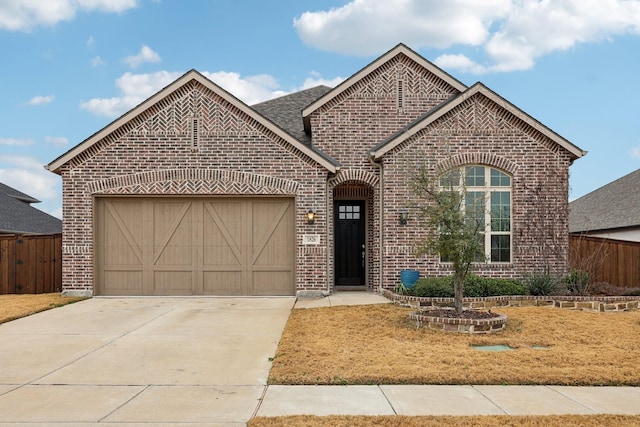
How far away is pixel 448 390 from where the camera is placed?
6.18 m

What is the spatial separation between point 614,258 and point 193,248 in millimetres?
12120

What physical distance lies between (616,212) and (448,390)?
74.1 ft

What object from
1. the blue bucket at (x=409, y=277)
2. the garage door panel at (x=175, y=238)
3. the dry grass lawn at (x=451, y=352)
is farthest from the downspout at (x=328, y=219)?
the garage door panel at (x=175, y=238)

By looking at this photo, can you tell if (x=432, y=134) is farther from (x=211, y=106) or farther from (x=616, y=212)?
(x=616, y=212)

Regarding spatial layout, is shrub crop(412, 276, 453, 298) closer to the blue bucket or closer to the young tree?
the blue bucket

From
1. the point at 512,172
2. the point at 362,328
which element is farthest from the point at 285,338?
the point at 512,172

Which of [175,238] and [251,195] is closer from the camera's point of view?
[251,195]

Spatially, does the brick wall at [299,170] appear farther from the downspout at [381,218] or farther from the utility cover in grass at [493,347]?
the utility cover in grass at [493,347]

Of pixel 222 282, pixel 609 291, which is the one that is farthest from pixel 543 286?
pixel 222 282

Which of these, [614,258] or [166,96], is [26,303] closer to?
[166,96]

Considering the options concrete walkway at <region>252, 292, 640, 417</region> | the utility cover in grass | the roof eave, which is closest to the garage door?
the roof eave

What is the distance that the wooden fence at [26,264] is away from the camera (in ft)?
51.1

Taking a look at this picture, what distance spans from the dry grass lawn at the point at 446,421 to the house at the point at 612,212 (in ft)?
59.7

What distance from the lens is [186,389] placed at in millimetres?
6227
